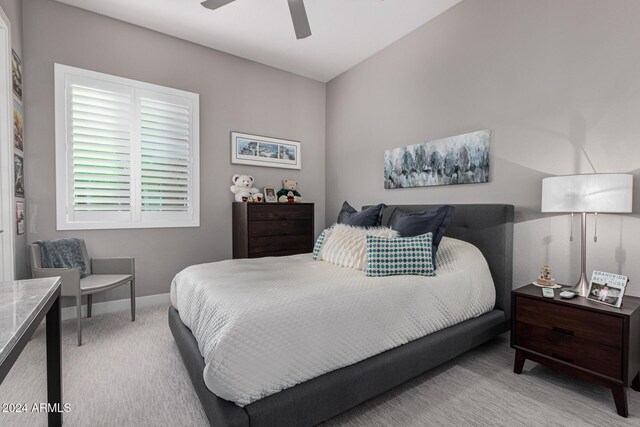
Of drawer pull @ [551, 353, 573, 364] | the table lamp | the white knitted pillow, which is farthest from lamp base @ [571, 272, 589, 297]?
the white knitted pillow

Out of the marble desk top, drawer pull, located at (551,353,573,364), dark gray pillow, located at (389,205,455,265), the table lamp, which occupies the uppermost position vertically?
the table lamp

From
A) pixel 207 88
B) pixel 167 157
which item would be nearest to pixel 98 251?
pixel 167 157

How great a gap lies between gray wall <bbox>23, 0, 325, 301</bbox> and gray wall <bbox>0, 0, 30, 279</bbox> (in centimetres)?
9

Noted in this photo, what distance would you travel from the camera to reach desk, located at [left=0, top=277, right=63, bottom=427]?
2.59 ft

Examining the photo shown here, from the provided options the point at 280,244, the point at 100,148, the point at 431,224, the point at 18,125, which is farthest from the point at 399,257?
the point at 18,125

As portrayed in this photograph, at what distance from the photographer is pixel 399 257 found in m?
2.08

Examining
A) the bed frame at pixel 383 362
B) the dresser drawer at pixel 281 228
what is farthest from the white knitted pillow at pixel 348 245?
the dresser drawer at pixel 281 228

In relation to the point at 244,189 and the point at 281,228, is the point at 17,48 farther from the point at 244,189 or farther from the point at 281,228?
the point at 281,228

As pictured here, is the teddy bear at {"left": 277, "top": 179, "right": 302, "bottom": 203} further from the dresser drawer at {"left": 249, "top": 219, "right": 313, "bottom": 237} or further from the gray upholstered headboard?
the gray upholstered headboard

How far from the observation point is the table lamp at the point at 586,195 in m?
1.71

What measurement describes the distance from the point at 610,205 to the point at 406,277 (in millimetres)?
1212

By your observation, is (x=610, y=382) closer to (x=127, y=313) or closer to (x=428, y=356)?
(x=428, y=356)

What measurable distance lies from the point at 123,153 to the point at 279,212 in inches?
69.3

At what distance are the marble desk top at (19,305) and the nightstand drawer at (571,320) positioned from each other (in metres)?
2.44
